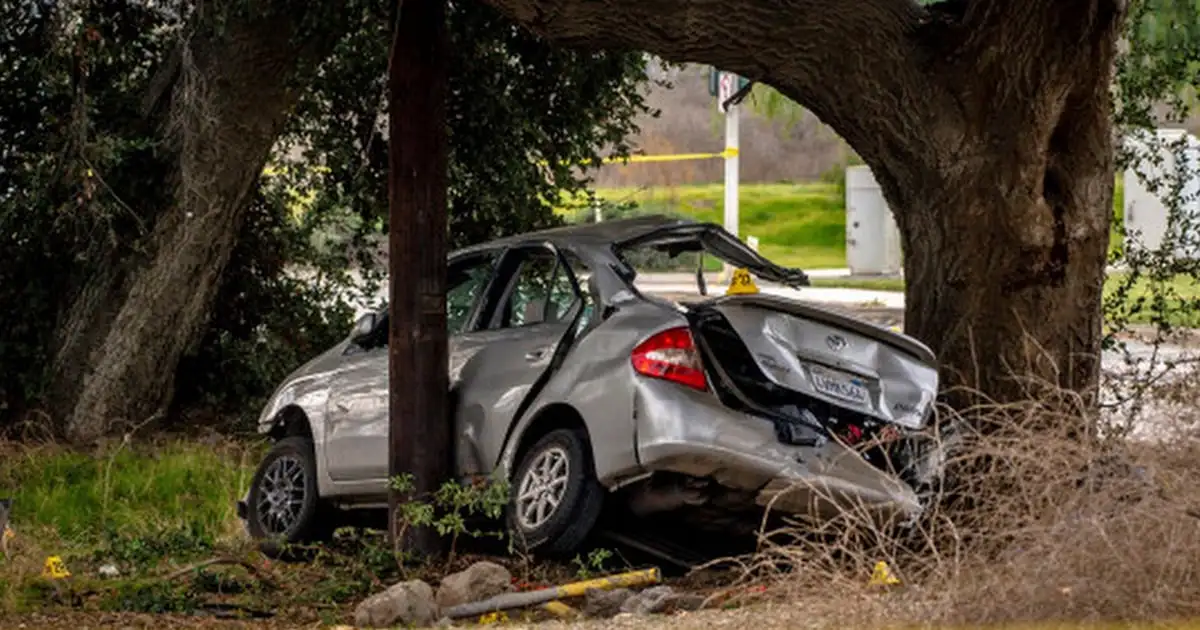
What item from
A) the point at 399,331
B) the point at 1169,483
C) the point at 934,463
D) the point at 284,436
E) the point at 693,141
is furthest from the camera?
the point at 693,141

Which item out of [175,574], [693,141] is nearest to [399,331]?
[175,574]

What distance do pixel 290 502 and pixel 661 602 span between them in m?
4.23

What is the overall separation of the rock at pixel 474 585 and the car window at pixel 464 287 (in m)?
2.42

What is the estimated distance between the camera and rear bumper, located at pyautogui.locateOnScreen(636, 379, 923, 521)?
34.6 feet

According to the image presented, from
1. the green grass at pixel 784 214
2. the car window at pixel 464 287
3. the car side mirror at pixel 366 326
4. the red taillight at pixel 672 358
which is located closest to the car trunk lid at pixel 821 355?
the red taillight at pixel 672 358

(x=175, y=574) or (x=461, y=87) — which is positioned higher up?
(x=461, y=87)

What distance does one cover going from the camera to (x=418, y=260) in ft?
41.4

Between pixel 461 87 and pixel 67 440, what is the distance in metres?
4.59

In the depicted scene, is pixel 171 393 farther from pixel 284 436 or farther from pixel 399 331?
pixel 399 331

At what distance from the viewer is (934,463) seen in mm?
10594

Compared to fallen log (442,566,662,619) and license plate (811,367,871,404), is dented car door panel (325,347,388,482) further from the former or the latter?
license plate (811,367,871,404)

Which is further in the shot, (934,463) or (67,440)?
(67,440)

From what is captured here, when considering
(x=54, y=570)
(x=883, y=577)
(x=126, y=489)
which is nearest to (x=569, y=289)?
(x=54, y=570)

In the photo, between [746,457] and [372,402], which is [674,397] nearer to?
[746,457]
